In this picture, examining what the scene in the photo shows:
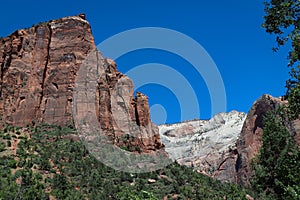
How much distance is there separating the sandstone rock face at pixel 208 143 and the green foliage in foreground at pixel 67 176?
40.1m

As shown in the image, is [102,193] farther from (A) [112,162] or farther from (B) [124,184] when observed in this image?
(A) [112,162]

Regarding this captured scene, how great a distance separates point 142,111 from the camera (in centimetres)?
5922

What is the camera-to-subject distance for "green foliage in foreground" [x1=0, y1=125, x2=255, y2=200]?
3466cm

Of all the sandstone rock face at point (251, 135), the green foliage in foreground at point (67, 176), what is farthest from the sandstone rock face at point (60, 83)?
the sandstone rock face at point (251, 135)

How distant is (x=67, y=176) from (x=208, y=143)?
100254 mm

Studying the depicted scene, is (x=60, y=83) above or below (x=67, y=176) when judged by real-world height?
above

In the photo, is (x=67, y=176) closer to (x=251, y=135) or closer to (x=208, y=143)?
(x=251, y=135)

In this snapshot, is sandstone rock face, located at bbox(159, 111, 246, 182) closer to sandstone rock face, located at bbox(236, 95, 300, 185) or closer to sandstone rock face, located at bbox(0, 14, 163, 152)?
sandstone rock face, located at bbox(236, 95, 300, 185)

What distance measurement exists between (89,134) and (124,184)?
11.9 meters

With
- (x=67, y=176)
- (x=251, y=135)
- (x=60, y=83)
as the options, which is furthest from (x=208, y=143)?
(x=67, y=176)

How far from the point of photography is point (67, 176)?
128ft

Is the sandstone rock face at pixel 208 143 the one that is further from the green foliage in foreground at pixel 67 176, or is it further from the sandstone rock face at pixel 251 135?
the green foliage in foreground at pixel 67 176

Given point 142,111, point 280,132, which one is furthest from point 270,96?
point 280,132

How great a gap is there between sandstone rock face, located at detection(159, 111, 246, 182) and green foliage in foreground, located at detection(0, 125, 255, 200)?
40057 mm
